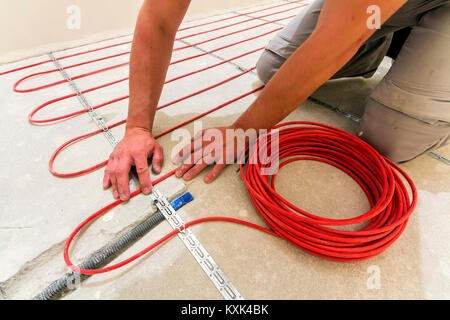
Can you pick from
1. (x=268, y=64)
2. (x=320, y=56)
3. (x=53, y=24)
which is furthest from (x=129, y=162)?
(x=53, y=24)

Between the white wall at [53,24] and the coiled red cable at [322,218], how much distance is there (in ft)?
5.84

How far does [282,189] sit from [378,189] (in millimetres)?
387

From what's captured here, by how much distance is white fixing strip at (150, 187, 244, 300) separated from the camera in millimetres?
721

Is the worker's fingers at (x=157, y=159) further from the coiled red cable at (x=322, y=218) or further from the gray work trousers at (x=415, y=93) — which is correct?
the gray work trousers at (x=415, y=93)

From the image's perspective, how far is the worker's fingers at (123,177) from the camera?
0.89 meters

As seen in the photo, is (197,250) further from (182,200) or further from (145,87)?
(145,87)

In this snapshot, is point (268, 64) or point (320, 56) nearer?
point (320, 56)

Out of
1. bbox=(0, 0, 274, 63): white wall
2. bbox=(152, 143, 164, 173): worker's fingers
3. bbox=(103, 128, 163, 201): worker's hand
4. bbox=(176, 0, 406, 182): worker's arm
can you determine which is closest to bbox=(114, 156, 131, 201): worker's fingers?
bbox=(103, 128, 163, 201): worker's hand

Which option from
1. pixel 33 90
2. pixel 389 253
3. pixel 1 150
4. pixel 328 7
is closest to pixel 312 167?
pixel 389 253

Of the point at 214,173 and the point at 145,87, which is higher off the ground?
the point at 145,87

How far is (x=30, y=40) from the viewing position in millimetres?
1813

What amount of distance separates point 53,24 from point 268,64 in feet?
5.78

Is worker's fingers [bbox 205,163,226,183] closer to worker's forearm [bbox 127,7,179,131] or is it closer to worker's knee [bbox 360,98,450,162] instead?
worker's forearm [bbox 127,7,179,131]

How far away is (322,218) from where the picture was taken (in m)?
0.77
